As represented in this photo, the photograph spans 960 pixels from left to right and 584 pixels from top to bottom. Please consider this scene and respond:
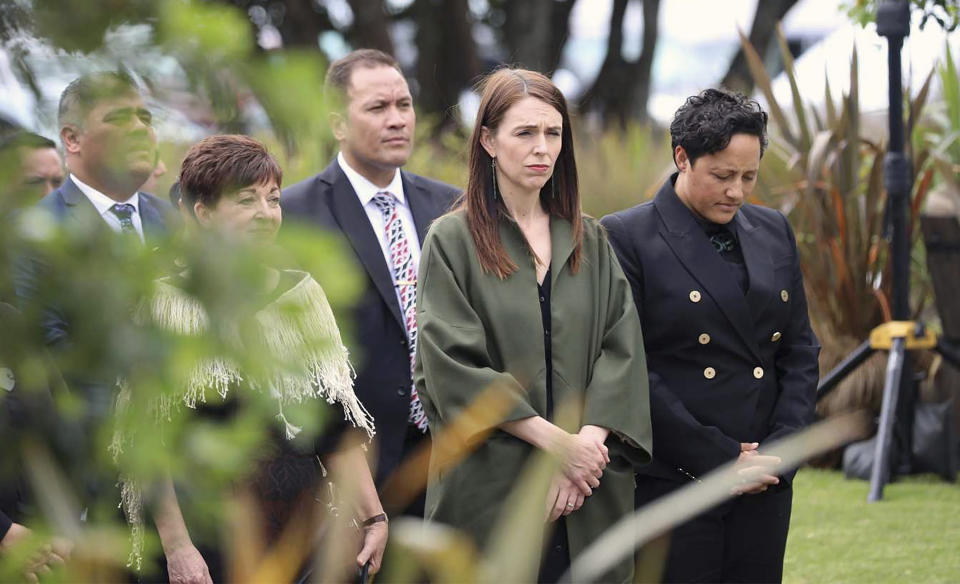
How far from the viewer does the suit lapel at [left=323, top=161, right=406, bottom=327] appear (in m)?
3.85

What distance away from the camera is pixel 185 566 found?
2.99m

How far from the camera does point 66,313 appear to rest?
1.01 meters

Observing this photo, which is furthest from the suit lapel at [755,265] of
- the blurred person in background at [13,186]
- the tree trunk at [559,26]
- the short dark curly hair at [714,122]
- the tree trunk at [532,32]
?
the tree trunk at [559,26]

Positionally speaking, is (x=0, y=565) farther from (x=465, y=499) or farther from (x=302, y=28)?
(x=302, y=28)

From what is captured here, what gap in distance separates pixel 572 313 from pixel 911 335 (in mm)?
3859

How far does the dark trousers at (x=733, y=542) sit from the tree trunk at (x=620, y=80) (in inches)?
488

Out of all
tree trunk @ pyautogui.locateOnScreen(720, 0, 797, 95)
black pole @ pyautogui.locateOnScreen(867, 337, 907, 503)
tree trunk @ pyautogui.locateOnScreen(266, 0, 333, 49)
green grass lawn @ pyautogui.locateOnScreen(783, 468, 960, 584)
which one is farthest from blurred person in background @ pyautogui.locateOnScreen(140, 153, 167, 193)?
tree trunk @ pyautogui.locateOnScreen(720, 0, 797, 95)

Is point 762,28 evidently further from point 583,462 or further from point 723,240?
point 583,462

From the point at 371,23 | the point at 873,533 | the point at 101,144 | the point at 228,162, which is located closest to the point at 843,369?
the point at 873,533

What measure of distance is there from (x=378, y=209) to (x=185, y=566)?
4.90ft

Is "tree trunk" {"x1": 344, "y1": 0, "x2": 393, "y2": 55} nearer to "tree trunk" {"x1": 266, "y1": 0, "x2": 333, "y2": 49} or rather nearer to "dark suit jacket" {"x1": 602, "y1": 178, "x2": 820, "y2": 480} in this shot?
"tree trunk" {"x1": 266, "y1": 0, "x2": 333, "y2": 49}

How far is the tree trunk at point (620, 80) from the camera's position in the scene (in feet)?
51.2

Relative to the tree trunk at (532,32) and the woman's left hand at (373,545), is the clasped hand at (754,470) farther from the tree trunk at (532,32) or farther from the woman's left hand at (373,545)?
the tree trunk at (532,32)

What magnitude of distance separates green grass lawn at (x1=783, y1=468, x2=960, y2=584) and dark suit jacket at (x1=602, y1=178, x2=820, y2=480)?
64.9 inches
